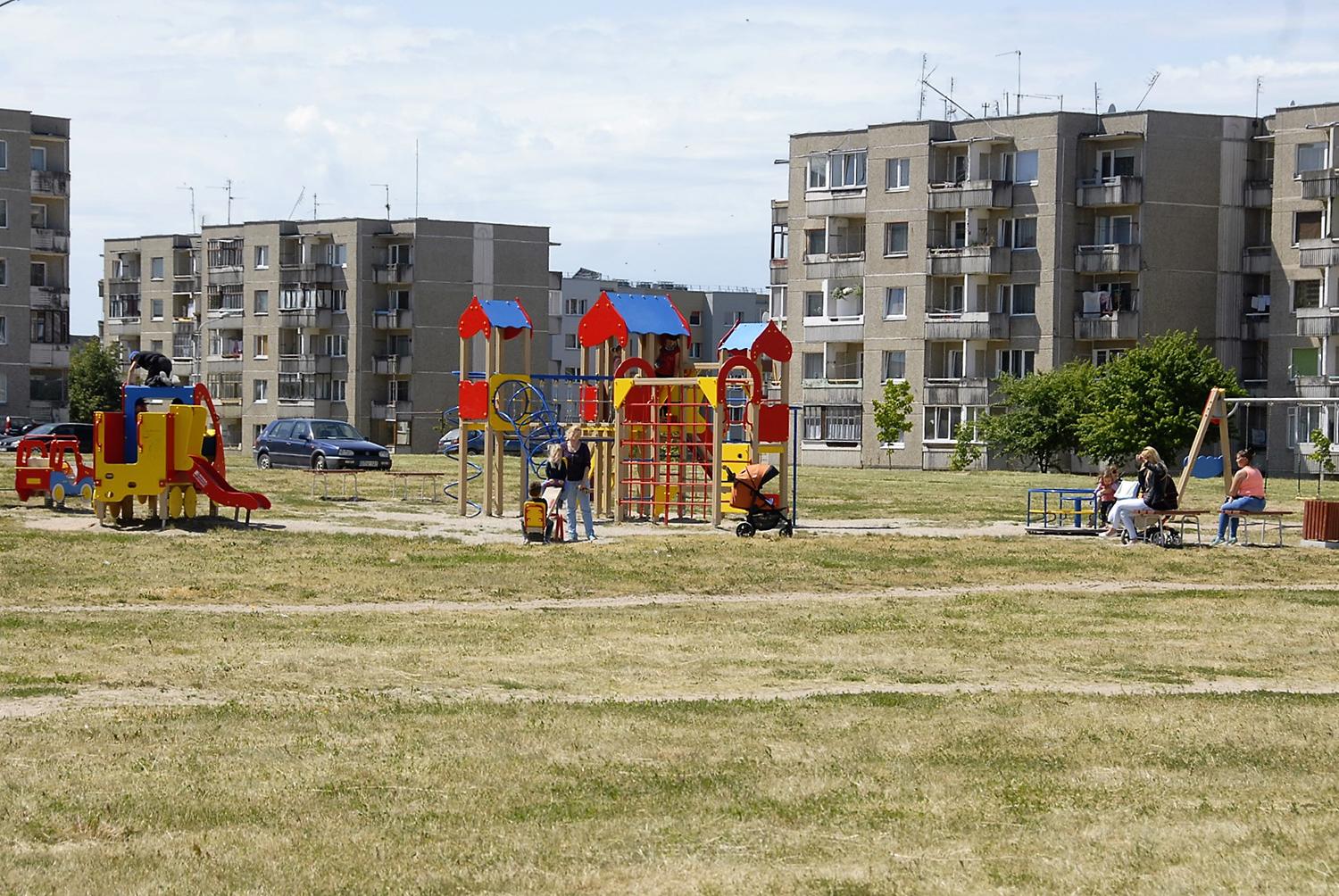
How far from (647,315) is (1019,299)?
165 feet

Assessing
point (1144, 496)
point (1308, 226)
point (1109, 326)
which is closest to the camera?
point (1144, 496)

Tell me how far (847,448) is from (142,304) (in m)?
53.0

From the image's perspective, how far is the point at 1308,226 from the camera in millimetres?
76688

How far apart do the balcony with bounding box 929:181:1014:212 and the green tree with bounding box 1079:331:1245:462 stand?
1360 centimetres

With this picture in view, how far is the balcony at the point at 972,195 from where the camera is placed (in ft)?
267

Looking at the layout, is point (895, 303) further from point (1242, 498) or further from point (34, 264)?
point (1242, 498)

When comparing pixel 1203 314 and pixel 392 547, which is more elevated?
pixel 1203 314

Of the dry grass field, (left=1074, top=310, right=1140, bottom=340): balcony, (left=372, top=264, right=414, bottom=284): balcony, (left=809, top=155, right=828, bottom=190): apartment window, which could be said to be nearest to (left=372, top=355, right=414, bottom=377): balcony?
(left=372, top=264, right=414, bottom=284): balcony

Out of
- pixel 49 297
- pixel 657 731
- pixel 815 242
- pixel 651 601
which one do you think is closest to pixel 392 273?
pixel 49 297

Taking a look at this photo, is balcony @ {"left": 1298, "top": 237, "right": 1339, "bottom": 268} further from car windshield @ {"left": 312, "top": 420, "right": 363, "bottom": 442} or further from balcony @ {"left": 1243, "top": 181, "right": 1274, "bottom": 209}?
car windshield @ {"left": 312, "top": 420, "right": 363, "bottom": 442}

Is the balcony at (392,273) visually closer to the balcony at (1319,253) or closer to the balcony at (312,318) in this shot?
the balcony at (312,318)

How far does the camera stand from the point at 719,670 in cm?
1502

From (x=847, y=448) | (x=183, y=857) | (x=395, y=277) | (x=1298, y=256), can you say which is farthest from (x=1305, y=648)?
(x=395, y=277)

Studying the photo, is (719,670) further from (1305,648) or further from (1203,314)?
(1203,314)
